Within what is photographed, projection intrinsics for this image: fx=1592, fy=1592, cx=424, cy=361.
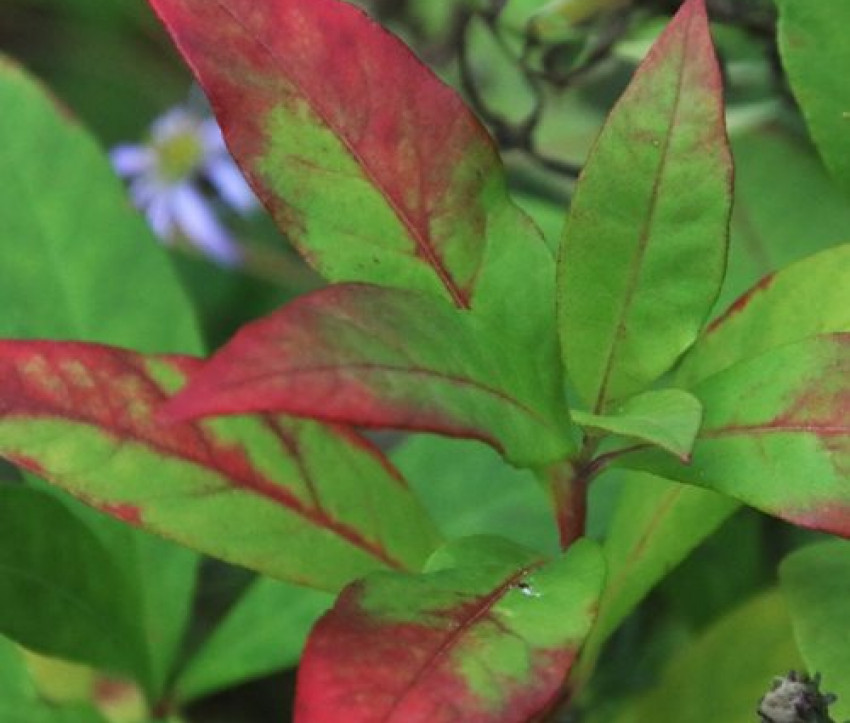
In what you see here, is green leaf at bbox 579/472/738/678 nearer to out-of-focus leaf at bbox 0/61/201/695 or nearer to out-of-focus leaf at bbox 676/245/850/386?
out-of-focus leaf at bbox 676/245/850/386

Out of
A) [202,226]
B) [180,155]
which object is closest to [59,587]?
[202,226]

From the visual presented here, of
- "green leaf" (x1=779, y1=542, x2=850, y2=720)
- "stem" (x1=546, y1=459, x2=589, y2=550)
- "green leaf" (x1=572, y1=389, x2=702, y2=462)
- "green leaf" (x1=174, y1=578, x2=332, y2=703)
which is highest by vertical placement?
"green leaf" (x1=572, y1=389, x2=702, y2=462)

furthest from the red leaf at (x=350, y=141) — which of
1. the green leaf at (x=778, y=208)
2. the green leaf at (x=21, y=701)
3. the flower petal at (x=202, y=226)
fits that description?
the flower petal at (x=202, y=226)

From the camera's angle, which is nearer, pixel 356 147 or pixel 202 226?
pixel 356 147

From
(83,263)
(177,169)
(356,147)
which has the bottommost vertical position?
(177,169)

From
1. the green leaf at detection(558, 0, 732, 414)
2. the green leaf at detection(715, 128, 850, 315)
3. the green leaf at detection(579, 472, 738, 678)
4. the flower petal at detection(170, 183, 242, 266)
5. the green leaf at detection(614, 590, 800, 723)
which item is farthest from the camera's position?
the flower petal at detection(170, 183, 242, 266)

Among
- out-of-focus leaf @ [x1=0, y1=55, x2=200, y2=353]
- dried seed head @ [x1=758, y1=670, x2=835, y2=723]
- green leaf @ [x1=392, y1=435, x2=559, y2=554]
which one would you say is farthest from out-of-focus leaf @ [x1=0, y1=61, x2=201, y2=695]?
dried seed head @ [x1=758, y1=670, x2=835, y2=723]

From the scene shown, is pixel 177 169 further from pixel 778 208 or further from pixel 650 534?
pixel 650 534

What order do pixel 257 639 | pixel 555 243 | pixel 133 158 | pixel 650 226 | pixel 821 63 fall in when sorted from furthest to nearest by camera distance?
pixel 133 158
pixel 555 243
pixel 257 639
pixel 821 63
pixel 650 226
